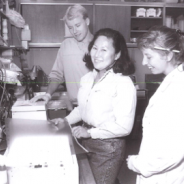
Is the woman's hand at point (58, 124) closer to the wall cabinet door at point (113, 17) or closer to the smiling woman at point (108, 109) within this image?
the smiling woman at point (108, 109)

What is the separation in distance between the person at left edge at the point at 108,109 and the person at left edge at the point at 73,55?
0.86m

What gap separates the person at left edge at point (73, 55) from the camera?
2.25 metres

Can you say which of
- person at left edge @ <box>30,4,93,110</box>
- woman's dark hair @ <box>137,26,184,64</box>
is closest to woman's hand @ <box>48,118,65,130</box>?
woman's dark hair @ <box>137,26,184,64</box>

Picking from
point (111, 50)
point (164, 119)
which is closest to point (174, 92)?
point (164, 119)

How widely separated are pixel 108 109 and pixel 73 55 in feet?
3.79

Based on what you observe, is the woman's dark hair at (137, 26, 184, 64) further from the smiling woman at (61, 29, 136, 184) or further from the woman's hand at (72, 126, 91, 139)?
the woman's hand at (72, 126, 91, 139)

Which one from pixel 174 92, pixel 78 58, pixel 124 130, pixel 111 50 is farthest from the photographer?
pixel 78 58

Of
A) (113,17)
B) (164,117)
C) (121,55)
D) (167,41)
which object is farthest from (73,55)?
(113,17)

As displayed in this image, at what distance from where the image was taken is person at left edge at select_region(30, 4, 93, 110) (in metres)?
2.25

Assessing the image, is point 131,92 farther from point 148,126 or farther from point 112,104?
point 148,126

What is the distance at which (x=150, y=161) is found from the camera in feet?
3.15

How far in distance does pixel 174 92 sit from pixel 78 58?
5.11ft

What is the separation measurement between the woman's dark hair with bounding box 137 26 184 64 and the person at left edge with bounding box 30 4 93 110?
4.03 feet

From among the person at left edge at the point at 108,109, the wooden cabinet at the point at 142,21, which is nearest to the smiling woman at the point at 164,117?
the person at left edge at the point at 108,109
